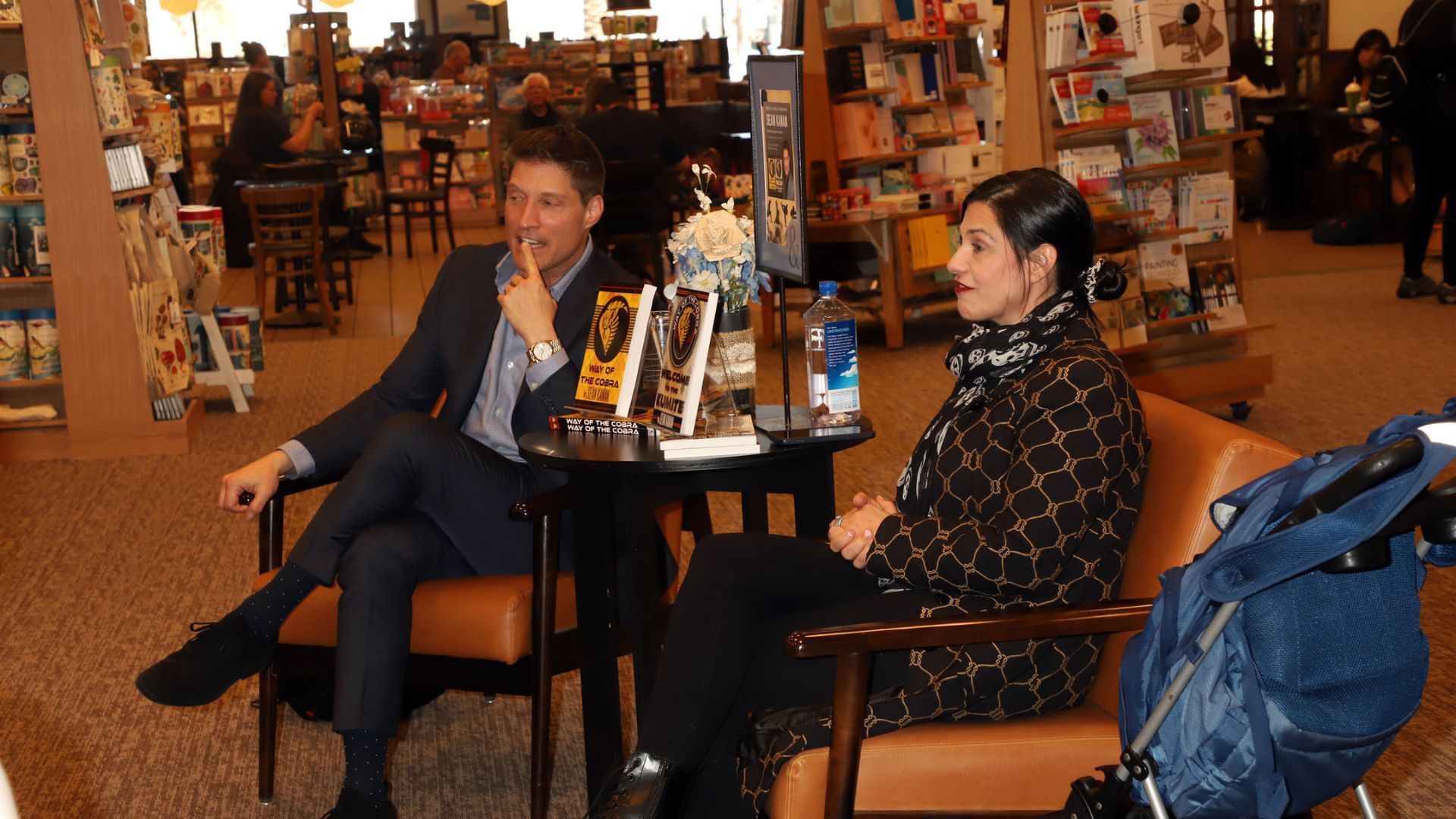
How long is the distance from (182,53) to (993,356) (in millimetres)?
15336

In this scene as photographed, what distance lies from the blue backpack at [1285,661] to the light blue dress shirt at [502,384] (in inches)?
62.3

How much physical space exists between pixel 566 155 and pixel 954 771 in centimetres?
161

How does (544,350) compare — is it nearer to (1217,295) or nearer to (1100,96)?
(1100,96)

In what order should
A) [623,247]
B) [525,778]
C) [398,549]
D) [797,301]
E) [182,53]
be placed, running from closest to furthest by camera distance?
[398,549], [525,778], [797,301], [623,247], [182,53]

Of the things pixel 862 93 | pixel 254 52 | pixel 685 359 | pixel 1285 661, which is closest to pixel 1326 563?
pixel 1285 661

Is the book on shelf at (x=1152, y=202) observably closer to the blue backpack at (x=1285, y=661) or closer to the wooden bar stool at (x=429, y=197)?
the blue backpack at (x=1285, y=661)

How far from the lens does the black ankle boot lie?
2102 mm

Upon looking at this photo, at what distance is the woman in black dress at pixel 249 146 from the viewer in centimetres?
1051

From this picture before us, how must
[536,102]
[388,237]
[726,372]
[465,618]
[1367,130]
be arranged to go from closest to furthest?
[465,618] < [726,372] < [1367,130] < [536,102] < [388,237]

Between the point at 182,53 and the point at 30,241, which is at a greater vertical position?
the point at 182,53

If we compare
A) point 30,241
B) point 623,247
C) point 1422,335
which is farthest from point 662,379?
point 623,247

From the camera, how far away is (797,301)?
25.7 ft

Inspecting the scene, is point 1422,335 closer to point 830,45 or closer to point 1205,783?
point 830,45

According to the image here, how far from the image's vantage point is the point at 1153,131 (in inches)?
221
